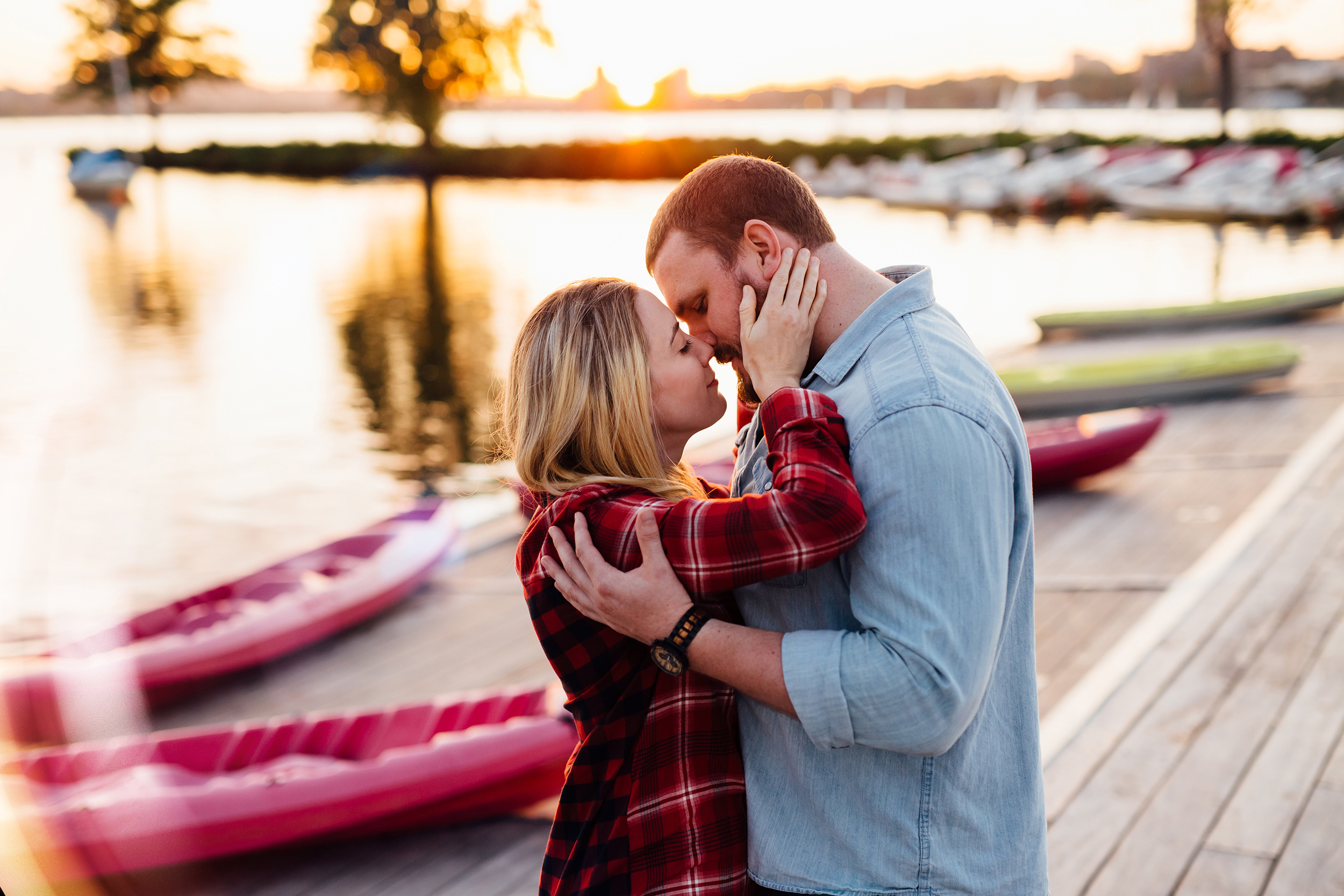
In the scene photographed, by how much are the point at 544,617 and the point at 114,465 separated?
13.2 metres

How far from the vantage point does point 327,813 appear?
373cm

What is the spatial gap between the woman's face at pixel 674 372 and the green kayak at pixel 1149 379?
9.13m

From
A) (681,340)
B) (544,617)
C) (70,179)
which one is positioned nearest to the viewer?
(544,617)

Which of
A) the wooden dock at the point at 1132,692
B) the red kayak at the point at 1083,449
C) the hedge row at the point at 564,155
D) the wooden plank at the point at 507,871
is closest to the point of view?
the wooden dock at the point at 1132,692

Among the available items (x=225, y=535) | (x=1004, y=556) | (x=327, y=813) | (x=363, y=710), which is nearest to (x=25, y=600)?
(x=225, y=535)

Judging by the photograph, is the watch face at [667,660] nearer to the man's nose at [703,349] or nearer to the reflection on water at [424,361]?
the man's nose at [703,349]

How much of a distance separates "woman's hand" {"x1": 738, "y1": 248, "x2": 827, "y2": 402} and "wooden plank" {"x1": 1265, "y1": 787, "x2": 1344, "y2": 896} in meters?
2.34

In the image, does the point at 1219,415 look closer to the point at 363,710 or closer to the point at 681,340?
the point at 363,710

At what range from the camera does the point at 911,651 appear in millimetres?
1328

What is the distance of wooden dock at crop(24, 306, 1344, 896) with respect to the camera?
10.5ft

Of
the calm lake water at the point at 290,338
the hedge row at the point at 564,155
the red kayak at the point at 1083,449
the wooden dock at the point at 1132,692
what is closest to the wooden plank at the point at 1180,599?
the wooden dock at the point at 1132,692

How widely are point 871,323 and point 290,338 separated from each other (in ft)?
67.9

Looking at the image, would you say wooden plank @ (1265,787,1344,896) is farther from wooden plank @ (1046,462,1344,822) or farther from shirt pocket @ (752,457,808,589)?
shirt pocket @ (752,457,808,589)

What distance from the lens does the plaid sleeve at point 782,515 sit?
138cm
